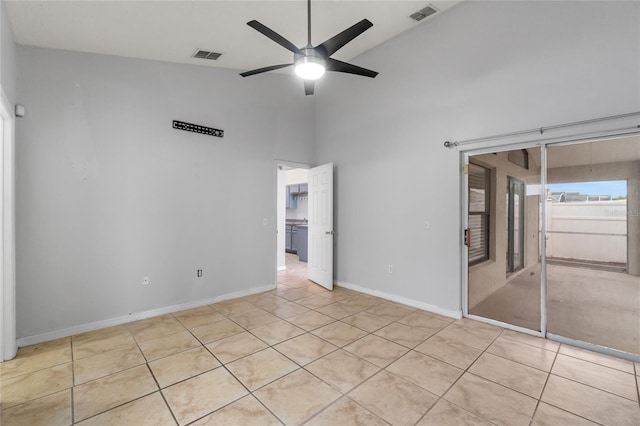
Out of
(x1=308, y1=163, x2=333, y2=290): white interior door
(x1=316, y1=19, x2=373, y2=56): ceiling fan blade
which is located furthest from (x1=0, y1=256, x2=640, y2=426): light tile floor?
(x1=316, y1=19, x2=373, y2=56): ceiling fan blade

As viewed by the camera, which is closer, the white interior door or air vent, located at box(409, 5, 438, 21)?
air vent, located at box(409, 5, 438, 21)

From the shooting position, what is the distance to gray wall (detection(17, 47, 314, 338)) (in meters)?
2.96

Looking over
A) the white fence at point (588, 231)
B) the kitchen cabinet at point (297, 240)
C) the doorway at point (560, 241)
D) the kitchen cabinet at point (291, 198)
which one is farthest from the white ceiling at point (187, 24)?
the kitchen cabinet at point (291, 198)

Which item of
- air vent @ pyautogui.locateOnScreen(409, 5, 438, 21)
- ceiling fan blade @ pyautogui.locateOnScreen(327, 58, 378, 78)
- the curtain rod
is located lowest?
the curtain rod

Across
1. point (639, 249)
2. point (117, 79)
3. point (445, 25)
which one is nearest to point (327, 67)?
point (445, 25)

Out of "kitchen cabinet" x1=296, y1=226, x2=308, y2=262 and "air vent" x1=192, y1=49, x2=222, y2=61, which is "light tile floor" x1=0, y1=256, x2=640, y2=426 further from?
"kitchen cabinet" x1=296, y1=226, x2=308, y2=262

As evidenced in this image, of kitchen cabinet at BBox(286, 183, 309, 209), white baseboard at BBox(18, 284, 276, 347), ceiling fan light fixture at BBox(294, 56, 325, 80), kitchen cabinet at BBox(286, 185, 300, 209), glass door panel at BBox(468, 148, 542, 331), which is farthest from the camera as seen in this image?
kitchen cabinet at BBox(286, 185, 300, 209)

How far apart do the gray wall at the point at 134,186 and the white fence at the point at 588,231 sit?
3847mm

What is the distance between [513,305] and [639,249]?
1.25 m

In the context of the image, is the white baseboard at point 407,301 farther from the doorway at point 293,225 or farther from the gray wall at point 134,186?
the gray wall at point 134,186

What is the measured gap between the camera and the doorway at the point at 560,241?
105 inches

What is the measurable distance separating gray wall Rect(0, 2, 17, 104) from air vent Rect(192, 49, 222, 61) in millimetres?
1667

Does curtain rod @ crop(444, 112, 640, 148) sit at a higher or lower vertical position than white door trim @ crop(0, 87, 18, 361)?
higher

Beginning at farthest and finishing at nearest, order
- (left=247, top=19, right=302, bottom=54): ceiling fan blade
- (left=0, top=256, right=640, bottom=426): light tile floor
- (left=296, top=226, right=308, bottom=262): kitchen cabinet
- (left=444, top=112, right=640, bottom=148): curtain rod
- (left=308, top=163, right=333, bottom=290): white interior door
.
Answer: (left=296, top=226, right=308, bottom=262): kitchen cabinet
(left=308, top=163, right=333, bottom=290): white interior door
(left=444, top=112, right=640, bottom=148): curtain rod
(left=247, top=19, right=302, bottom=54): ceiling fan blade
(left=0, top=256, right=640, bottom=426): light tile floor
